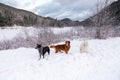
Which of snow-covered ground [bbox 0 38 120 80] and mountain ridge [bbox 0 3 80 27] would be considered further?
mountain ridge [bbox 0 3 80 27]

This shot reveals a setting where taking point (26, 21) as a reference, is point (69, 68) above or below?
below

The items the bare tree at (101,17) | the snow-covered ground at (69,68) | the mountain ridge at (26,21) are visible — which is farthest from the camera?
the mountain ridge at (26,21)

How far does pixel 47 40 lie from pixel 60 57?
9.51 meters

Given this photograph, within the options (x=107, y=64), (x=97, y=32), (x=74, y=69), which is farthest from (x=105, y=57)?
(x=97, y=32)

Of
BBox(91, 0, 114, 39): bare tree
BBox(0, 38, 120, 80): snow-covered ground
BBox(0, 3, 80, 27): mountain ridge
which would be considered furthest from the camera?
BBox(0, 3, 80, 27): mountain ridge

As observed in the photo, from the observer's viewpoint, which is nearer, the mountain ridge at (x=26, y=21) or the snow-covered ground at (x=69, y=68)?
the snow-covered ground at (x=69, y=68)

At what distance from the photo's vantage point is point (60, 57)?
25.5 feet

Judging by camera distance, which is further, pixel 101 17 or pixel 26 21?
pixel 26 21

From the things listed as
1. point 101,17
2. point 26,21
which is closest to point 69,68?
point 101,17

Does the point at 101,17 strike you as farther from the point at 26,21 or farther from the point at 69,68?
the point at 26,21

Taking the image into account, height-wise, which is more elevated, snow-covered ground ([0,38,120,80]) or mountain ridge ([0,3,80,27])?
mountain ridge ([0,3,80,27])

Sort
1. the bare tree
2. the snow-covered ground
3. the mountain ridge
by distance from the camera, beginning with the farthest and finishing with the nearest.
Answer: the mountain ridge, the bare tree, the snow-covered ground

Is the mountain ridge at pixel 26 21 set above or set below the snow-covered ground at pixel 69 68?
above

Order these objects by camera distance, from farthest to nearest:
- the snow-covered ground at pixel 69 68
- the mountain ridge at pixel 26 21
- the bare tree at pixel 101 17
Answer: the mountain ridge at pixel 26 21
the bare tree at pixel 101 17
the snow-covered ground at pixel 69 68
